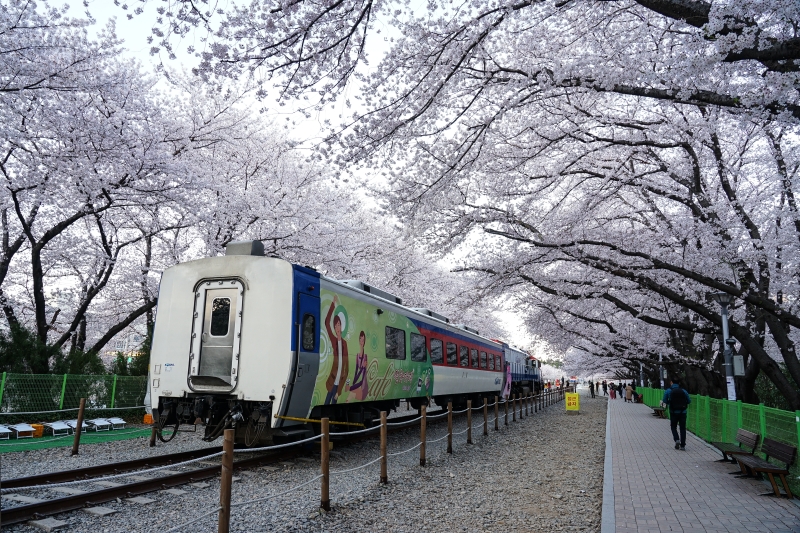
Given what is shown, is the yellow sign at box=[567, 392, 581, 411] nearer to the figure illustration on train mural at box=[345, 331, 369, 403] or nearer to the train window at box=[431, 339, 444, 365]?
the train window at box=[431, 339, 444, 365]

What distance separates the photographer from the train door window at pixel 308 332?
26.7 feet

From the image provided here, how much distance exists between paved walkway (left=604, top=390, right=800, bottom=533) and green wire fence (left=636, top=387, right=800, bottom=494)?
0.65 metres

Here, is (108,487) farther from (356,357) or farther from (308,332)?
(356,357)

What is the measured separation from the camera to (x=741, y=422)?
31.4ft

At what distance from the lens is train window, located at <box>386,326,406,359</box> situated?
1115cm

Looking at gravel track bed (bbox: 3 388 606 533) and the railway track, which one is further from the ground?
the railway track

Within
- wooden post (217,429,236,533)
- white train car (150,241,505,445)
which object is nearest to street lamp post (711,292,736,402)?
white train car (150,241,505,445)

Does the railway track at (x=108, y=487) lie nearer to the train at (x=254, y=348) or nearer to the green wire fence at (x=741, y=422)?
the train at (x=254, y=348)

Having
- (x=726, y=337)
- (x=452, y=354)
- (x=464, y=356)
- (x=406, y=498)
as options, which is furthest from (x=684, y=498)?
(x=464, y=356)

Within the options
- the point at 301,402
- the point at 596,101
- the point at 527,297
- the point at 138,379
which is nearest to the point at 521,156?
the point at 596,101

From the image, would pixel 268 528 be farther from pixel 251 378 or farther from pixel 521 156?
pixel 521 156

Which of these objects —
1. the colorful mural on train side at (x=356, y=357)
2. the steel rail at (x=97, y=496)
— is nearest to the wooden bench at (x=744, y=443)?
the colorful mural on train side at (x=356, y=357)

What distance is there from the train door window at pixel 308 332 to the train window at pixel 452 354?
760cm

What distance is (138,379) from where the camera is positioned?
14344 millimetres
